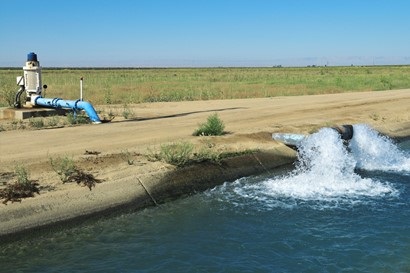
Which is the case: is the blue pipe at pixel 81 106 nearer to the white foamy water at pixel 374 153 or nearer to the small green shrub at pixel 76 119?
the small green shrub at pixel 76 119

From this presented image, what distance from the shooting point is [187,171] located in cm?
1336

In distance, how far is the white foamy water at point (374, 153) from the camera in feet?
52.6

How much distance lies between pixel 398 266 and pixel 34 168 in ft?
25.2

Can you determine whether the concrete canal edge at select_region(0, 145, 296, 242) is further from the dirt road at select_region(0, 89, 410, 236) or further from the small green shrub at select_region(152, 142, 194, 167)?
the small green shrub at select_region(152, 142, 194, 167)

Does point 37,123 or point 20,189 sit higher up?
point 37,123

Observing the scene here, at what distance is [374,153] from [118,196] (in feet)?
29.7

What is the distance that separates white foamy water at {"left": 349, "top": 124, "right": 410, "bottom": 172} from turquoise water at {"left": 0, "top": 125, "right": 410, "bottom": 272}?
1725 millimetres

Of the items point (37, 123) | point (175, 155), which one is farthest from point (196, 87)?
point (175, 155)

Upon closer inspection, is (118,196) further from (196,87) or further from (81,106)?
(196,87)

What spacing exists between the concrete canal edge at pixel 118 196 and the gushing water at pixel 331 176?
0.72m

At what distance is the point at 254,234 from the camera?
32.4 feet

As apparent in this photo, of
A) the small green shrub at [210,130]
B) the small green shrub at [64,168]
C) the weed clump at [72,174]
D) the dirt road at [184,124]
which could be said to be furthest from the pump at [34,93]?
the weed clump at [72,174]

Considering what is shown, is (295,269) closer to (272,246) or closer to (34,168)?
(272,246)

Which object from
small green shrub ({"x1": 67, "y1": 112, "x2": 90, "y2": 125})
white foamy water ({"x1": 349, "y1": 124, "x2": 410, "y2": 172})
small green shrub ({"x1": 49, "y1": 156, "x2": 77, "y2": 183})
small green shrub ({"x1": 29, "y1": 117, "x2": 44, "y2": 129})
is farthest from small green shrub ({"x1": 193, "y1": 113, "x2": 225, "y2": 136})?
small green shrub ({"x1": 49, "y1": 156, "x2": 77, "y2": 183})
